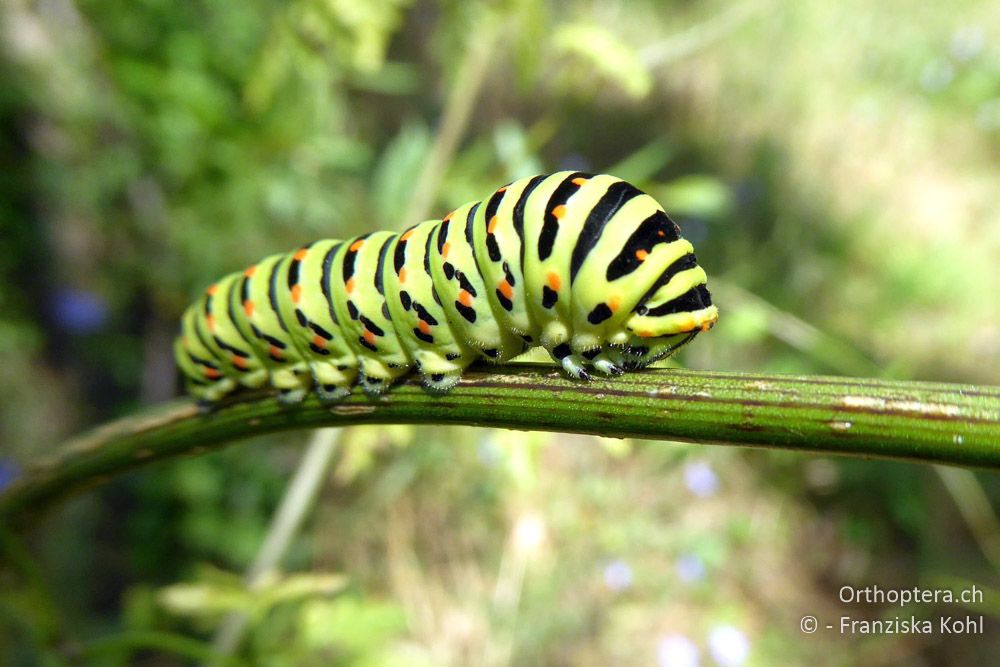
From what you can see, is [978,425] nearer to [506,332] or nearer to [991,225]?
[506,332]

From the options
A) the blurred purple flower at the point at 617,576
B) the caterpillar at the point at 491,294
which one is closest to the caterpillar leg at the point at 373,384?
the caterpillar at the point at 491,294

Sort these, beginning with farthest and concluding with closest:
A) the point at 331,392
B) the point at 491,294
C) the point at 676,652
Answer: the point at 676,652, the point at 331,392, the point at 491,294

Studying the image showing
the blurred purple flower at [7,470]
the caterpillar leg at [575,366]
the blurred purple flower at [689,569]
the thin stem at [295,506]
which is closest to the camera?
the caterpillar leg at [575,366]

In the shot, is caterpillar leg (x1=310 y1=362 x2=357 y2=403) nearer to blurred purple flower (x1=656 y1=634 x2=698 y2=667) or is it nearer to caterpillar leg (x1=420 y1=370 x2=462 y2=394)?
caterpillar leg (x1=420 y1=370 x2=462 y2=394)

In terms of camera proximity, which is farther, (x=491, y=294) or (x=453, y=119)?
(x=453, y=119)

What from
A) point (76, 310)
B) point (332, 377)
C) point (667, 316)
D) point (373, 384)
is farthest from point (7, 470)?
point (667, 316)

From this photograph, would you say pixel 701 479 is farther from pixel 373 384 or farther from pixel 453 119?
pixel 373 384

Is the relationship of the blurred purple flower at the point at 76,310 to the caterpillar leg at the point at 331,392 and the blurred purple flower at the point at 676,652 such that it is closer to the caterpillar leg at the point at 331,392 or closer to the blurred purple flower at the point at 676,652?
the caterpillar leg at the point at 331,392
